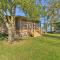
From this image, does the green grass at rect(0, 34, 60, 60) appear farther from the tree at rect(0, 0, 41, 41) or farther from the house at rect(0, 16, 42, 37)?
the house at rect(0, 16, 42, 37)

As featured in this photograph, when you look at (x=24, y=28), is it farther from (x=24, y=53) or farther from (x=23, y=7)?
(x=24, y=53)

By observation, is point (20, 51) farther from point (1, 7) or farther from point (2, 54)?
point (1, 7)

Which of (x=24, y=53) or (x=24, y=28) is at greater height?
(x=24, y=28)

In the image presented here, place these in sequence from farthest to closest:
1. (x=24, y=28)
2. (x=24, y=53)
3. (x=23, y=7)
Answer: (x=24, y=28)
(x=23, y=7)
(x=24, y=53)

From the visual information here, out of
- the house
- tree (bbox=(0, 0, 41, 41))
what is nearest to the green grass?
tree (bbox=(0, 0, 41, 41))

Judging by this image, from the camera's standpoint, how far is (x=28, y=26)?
31.8 m

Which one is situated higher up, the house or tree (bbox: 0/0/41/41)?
tree (bbox: 0/0/41/41)

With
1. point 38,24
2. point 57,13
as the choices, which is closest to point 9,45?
point 38,24

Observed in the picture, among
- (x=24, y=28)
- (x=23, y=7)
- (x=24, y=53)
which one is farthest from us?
(x=24, y=28)

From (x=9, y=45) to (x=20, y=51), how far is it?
9.06 ft

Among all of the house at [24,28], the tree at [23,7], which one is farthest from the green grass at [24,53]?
the house at [24,28]

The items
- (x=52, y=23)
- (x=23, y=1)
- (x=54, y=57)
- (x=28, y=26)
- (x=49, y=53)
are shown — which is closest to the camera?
(x=54, y=57)

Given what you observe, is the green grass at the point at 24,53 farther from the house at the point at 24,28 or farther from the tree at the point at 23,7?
the house at the point at 24,28

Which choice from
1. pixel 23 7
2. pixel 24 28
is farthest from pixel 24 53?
pixel 24 28
